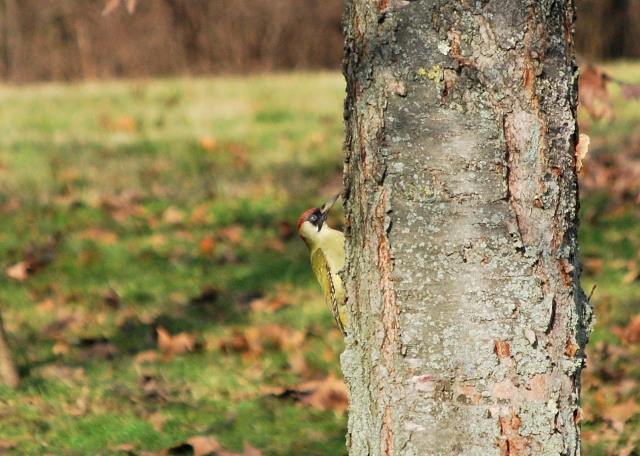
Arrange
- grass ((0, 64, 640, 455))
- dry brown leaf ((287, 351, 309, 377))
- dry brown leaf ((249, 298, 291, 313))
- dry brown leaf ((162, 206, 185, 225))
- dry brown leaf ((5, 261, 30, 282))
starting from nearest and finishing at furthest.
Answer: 1. grass ((0, 64, 640, 455))
2. dry brown leaf ((287, 351, 309, 377))
3. dry brown leaf ((249, 298, 291, 313))
4. dry brown leaf ((5, 261, 30, 282))
5. dry brown leaf ((162, 206, 185, 225))

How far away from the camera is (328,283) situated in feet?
14.1

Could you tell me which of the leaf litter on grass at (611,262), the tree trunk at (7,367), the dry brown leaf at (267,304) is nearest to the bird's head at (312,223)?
the dry brown leaf at (267,304)

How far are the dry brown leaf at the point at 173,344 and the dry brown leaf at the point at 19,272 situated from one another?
172cm

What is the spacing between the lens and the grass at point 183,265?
3.96 m

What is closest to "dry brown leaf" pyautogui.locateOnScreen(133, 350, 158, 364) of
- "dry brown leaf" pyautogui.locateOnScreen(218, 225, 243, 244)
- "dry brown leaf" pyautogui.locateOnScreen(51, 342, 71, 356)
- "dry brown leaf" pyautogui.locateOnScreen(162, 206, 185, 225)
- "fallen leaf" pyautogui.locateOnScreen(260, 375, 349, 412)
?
"dry brown leaf" pyautogui.locateOnScreen(51, 342, 71, 356)

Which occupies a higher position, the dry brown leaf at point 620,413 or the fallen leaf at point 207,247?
the dry brown leaf at point 620,413

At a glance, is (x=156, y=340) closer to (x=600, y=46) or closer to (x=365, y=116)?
(x=365, y=116)

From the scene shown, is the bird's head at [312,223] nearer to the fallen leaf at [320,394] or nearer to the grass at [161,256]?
the grass at [161,256]

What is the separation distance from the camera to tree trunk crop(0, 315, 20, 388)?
427 cm

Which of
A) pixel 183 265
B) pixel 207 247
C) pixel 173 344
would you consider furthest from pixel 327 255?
pixel 207 247

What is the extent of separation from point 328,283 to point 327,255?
0.57ft

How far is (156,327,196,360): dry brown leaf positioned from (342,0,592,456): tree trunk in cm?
268

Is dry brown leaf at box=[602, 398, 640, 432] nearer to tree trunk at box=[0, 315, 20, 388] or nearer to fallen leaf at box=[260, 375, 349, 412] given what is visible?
fallen leaf at box=[260, 375, 349, 412]

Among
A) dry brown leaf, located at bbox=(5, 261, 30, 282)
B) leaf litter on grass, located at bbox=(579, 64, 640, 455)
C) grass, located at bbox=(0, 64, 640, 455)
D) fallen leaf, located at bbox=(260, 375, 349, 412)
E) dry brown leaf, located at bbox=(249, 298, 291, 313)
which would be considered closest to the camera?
leaf litter on grass, located at bbox=(579, 64, 640, 455)
